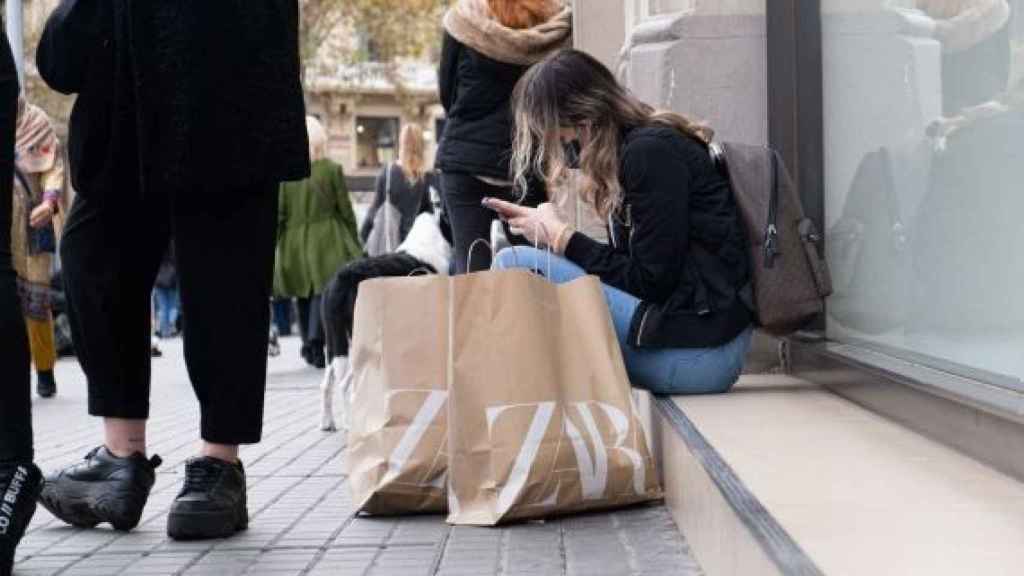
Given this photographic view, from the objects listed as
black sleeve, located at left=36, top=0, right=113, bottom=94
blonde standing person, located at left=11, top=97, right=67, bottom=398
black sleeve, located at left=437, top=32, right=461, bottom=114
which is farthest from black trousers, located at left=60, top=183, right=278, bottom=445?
blonde standing person, located at left=11, top=97, right=67, bottom=398

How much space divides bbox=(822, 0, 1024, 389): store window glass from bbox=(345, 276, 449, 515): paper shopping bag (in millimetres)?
1376

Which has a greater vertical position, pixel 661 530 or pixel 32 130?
pixel 32 130

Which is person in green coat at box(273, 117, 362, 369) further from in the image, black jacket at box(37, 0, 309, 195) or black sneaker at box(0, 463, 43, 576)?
black sneaker at box(0, 463, 43, 576)

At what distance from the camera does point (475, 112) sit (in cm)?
729

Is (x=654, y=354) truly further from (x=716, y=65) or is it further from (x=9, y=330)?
(x=9, y=330)

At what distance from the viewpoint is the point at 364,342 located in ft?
17.8

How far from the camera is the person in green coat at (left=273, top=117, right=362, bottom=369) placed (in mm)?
14414

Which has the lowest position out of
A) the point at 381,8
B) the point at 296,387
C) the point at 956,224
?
the point at 296,387

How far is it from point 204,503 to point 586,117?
1.90 m

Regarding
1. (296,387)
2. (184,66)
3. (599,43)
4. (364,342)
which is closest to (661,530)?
(364,342)

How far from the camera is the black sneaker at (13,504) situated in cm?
414

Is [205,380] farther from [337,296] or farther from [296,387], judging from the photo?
[296,387]

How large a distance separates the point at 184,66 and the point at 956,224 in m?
2.09

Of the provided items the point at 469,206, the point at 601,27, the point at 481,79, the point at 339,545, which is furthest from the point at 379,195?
the point at 339,545
